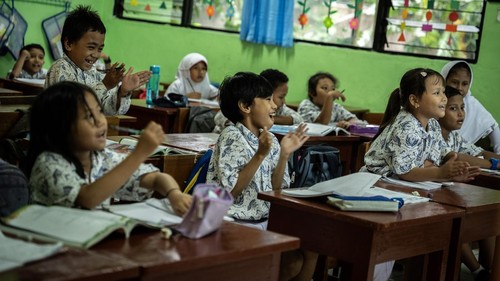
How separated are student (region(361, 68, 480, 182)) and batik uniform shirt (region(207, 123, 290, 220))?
72 cm

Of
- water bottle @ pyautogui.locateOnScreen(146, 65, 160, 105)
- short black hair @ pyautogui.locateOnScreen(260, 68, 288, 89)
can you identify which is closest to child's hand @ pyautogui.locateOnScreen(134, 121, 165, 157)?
short black hair @ pyautogui.locateOnScreen(260, 68, 288, 89)

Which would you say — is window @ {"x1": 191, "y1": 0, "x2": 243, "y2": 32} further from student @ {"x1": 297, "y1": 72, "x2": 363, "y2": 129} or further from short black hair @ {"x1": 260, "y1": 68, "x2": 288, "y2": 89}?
short black hair @ {"x1": 260, "y1": 68, "x2": 288, "y2": 89}

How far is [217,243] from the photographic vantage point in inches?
84.7

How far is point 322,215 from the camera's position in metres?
2.93

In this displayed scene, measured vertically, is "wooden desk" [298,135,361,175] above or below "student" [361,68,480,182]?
below

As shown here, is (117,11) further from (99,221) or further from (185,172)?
(99,221)

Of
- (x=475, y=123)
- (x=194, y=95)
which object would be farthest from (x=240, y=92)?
(x=194, y=95)

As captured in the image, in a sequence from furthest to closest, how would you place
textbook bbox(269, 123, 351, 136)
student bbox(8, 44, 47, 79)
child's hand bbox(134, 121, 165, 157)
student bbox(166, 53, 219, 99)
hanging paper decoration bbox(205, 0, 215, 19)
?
hanging paper decoration bbox(205, 0, 215, 19), student bbox(8, 44, 47, 79), student bbox(166, 53, 219, 99), textbook bbox(269, 123, 351, 136), child's hand bbox(134, 121, 165, 157)

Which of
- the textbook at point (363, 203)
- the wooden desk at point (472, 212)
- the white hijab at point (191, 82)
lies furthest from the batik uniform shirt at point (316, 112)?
the textbook at point (363, 203)

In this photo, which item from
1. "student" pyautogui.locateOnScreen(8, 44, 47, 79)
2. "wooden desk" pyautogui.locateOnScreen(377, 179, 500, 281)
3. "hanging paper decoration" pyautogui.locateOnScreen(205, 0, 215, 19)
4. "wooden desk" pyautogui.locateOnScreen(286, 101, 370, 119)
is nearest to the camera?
"wooden desk" pyautogui.locateOnScreen(377, 179, 500, 281)

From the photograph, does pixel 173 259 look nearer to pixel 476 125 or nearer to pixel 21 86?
pixel 476 125

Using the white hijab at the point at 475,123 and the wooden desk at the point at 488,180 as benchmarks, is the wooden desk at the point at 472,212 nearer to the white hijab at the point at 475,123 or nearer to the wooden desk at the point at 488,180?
the wooden desk at the point at 488,180

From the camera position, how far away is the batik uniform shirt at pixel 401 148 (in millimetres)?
3863

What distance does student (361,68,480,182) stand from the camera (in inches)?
151
